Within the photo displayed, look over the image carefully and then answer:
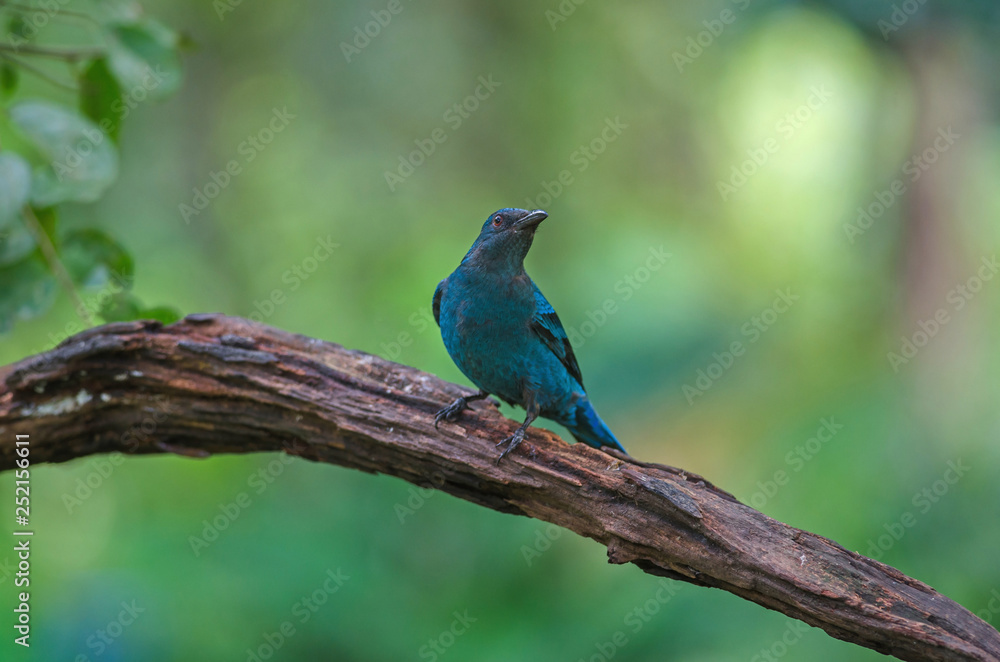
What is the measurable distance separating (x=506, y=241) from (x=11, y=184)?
2328mm

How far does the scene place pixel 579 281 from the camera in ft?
27.7

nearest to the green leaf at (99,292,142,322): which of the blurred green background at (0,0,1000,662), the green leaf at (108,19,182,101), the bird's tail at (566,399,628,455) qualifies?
the green leaf at (108,19,182,101)

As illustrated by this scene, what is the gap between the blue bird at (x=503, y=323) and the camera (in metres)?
4.20

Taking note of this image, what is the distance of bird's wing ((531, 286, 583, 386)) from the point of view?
4371 mm

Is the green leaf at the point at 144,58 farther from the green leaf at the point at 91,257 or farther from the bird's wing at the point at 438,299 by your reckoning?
the bird's wing at the point at 438,299

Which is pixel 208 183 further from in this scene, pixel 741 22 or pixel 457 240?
pixel 741 22

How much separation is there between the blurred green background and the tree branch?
9.17 ft

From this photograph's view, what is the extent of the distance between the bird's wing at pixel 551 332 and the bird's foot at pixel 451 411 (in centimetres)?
67

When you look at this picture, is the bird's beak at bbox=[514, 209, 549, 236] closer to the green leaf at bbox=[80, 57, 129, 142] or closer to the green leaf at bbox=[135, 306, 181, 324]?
the green leaf at bbox=[135, 306, 181, 324]

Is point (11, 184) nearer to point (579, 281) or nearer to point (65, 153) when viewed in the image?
point (65, 153)

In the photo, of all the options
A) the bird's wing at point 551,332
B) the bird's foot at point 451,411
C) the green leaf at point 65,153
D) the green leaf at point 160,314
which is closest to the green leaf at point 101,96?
the green leaf at point 65,153

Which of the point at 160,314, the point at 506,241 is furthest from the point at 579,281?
the point at 160,314

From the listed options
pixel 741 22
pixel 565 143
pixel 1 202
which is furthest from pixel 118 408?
pixel 741 22

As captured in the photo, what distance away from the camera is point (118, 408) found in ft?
12.8
